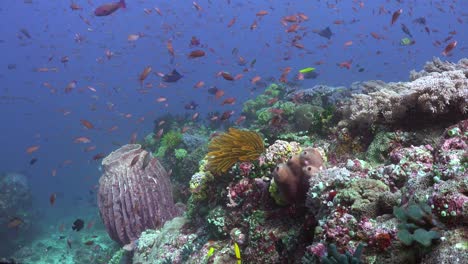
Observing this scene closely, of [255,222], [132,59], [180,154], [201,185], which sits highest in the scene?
[255,222]

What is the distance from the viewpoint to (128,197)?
9086 mm

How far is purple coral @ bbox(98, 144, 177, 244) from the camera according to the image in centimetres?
908

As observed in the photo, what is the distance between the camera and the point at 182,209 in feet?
34.1

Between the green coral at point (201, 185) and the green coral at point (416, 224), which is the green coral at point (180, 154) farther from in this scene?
the green coral at point (416, 224)

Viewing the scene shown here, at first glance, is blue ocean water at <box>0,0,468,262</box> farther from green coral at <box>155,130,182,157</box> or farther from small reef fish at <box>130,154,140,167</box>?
small reef fish at <box>130,154,140,167</box>

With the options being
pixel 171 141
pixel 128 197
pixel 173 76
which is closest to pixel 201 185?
pixel 128 197

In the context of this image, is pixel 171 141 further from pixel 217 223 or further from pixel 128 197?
pixel 217 223

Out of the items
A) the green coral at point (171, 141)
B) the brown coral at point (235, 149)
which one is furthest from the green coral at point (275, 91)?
the brown coral at point (235, 149)

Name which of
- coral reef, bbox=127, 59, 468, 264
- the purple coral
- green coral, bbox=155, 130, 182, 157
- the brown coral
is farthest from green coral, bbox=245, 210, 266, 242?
green coral, bbox=155, 130, 182, 157

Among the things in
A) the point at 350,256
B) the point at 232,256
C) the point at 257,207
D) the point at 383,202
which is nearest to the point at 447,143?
the point at 383,202

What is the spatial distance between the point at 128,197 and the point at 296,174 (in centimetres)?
598

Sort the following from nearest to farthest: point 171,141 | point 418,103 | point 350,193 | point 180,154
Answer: point 350,193, point 418,103, point 180,154, point 171,141

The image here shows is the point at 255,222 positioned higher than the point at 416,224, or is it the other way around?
the point at 416,224

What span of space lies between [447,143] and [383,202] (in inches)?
50.7
